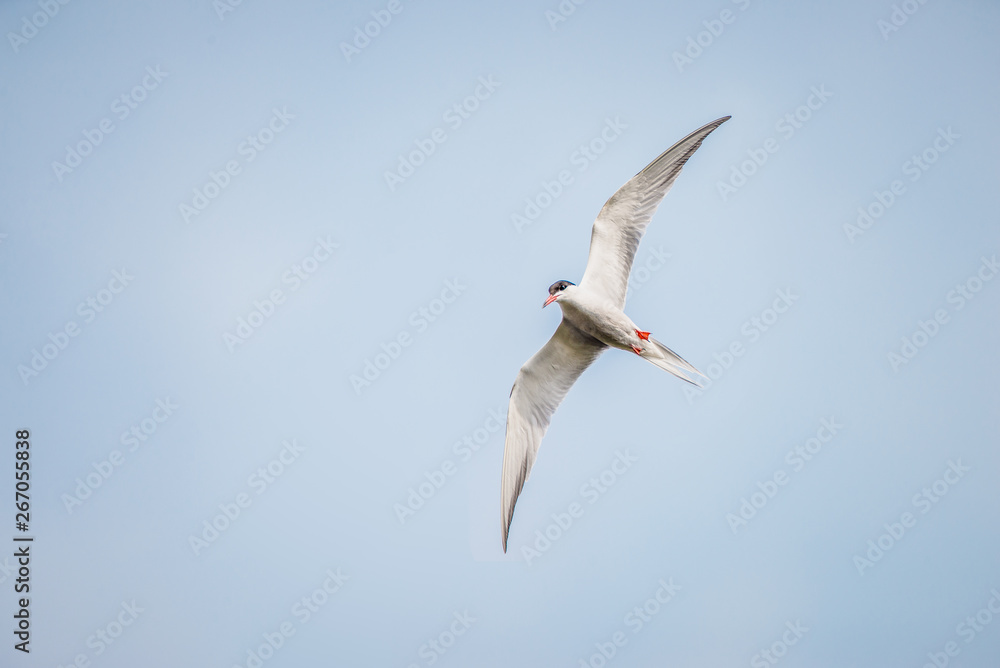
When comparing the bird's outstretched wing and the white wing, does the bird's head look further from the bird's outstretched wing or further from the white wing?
the bird's outstretched wing

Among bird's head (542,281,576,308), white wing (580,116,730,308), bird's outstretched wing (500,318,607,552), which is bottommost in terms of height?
bird's outstretched wing (500,318,607,552)

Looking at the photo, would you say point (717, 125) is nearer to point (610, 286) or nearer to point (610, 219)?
point (610, 219)

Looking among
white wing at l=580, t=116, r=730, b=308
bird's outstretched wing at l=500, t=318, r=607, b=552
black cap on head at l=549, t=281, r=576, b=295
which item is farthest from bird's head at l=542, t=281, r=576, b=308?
bird's outstretched wing at l=500, t=318, r=607, b=552

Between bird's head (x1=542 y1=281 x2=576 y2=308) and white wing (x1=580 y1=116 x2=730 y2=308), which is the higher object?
white wing (x1=580 y1=116 x2=730 y2=308)

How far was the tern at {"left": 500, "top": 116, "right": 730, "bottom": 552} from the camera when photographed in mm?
8203

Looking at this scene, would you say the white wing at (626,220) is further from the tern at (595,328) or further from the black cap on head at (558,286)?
the black cap on head at (558,286)

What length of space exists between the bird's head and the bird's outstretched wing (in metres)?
0.47

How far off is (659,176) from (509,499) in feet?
11.7

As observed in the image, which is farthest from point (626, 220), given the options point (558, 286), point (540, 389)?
point (540, 389)

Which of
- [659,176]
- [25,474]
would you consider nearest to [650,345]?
[659,176]

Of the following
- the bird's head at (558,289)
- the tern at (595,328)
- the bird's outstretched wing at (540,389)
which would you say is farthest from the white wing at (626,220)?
the bird's outstretched wing at (540,389)

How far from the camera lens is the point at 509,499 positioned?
8.59 meters

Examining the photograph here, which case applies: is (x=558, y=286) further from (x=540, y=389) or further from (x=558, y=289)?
(x=540, y=389)

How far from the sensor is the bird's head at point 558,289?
8.37 metres
